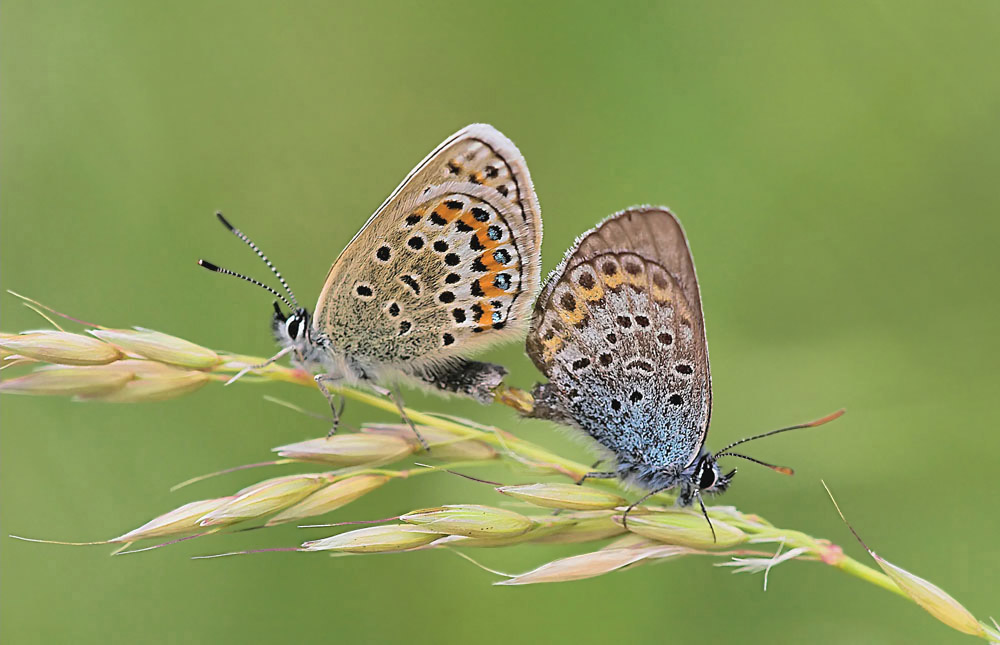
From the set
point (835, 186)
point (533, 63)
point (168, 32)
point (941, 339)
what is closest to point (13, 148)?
point (168, 32)

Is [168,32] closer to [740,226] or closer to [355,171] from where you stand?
[355,171]

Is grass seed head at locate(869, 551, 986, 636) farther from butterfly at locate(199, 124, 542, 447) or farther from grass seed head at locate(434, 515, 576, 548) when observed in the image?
butterfly at locate(199, 124, 542, 447)

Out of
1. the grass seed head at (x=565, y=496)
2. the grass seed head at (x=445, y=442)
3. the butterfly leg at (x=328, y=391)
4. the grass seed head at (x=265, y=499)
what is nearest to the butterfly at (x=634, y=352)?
the grass seed head at (x=565, y=496)

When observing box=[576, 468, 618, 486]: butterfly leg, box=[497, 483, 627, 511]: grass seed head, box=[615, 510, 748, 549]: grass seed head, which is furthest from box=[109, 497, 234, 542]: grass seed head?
box=[615, 510, 748, 549]: grass seed head

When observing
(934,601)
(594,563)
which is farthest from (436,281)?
(934,601)

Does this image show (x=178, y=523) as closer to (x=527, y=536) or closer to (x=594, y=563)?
(x=527, y=536)

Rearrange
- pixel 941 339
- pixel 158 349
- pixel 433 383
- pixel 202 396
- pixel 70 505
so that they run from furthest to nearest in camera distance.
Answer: pixel 202 396 < pixel 70 505 < pixel 941 339 < pixel 433 383 < pixel 158 349
